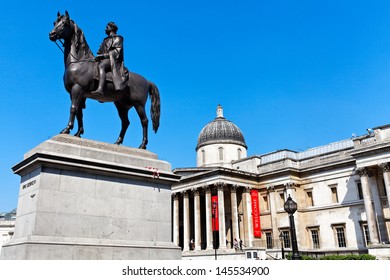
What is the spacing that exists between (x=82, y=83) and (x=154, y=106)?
2991mm

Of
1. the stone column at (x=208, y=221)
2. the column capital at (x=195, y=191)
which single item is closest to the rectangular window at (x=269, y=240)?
the stone column at (x=208, y=221)

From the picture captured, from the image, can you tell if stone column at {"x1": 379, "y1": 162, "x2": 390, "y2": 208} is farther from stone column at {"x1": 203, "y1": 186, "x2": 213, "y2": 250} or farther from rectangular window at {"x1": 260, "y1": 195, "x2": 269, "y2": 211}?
stone column at {"x1": 203, "y1": 186, "x2": 213, "y2": 250}

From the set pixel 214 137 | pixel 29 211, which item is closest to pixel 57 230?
pixel 29 211

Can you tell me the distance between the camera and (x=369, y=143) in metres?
43.5

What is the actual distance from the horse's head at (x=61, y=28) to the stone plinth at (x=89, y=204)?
10.0 ft

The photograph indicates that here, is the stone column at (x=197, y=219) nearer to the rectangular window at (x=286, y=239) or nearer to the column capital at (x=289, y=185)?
the rectangular window at (x=286, y=239)

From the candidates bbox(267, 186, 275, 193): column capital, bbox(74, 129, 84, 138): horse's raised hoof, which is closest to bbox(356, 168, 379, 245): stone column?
bbox(267, 186, 275, 193): column capital

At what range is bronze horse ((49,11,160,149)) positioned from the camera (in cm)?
1095

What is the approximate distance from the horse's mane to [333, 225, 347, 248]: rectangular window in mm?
44333

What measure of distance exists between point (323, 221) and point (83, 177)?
4532cm

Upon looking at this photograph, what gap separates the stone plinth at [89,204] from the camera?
29.1 feet

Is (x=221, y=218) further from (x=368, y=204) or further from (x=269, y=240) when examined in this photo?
(x=368, y=204)

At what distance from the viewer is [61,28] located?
10898mm
